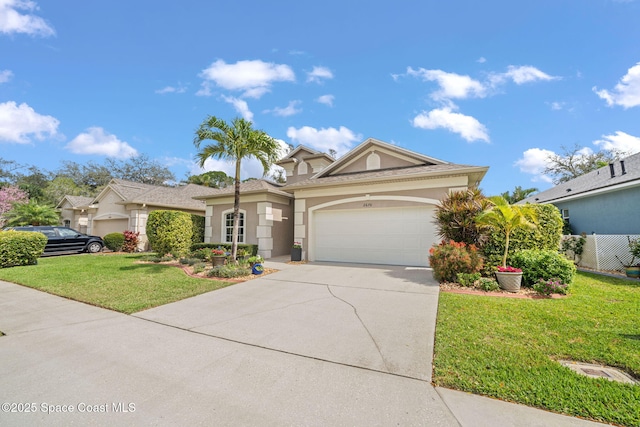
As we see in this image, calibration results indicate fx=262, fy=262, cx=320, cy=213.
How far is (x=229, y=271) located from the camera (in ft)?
28.5

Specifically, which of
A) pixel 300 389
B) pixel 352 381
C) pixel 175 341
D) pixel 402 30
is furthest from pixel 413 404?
pixel 402 30

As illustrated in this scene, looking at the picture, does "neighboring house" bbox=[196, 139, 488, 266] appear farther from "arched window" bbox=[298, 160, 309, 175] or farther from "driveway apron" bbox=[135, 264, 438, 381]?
"arched window" bbox=[298, 160, 309, 175]

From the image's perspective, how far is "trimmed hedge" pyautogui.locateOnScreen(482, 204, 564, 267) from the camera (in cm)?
803

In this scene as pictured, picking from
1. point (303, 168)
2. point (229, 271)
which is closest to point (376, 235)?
point (229, 271)

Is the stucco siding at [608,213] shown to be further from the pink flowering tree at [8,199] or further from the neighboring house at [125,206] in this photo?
the pink flowering tree at [8,199]

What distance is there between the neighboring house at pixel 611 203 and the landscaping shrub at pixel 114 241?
86.0 ft

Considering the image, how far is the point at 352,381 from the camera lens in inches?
117

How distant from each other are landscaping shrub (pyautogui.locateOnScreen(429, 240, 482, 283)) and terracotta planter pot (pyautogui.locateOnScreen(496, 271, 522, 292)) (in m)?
0.71

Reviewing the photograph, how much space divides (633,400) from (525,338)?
54.7 inches

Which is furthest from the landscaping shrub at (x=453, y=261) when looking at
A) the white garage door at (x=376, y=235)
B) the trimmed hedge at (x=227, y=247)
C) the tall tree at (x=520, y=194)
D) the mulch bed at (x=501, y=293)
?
the tall tree at (x=520, y=194)

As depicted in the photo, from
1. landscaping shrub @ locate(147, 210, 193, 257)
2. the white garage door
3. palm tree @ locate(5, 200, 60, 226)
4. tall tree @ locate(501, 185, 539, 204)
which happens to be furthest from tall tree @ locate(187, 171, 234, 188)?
tall tree @ locate(501, 185, 539, 204)

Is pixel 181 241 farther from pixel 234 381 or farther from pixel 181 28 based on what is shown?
pixel 234 381

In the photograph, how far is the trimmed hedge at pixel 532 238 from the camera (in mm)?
8031

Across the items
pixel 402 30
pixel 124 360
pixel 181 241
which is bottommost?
pixel 124 360
